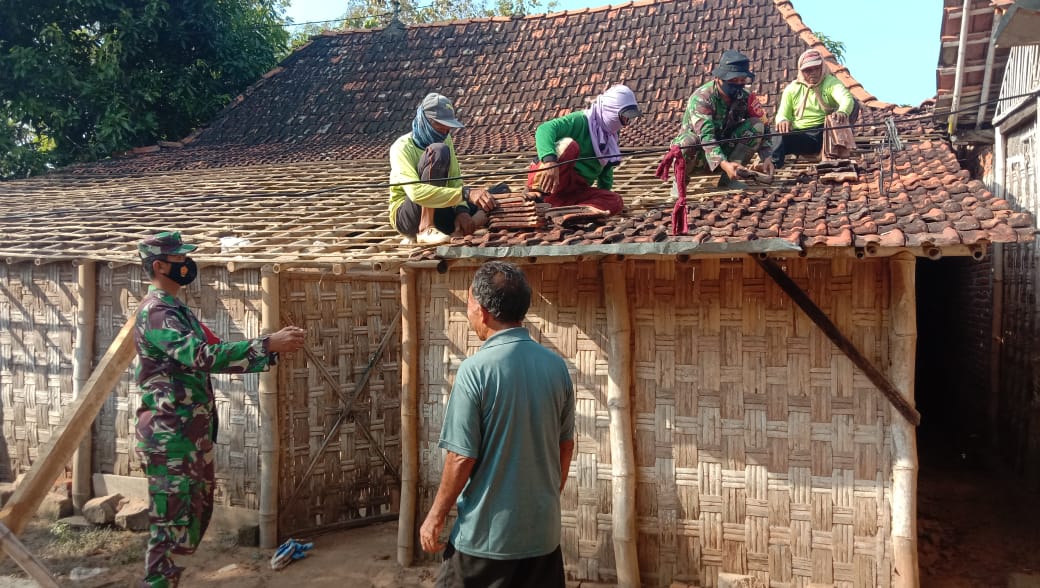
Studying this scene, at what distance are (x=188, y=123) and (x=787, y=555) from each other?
12.6 m

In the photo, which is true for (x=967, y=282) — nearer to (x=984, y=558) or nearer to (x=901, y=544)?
(x=984, y=558)

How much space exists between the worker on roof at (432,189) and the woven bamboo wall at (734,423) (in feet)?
2.22

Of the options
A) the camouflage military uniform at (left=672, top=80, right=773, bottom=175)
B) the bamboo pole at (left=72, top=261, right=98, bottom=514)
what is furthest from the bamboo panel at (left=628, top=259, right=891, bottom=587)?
the bamboo pole at (left=72, top=261, right=98, bottom=514)

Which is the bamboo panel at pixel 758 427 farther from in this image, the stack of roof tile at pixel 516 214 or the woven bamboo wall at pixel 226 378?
the woven bamboo wall at pixel 226 378

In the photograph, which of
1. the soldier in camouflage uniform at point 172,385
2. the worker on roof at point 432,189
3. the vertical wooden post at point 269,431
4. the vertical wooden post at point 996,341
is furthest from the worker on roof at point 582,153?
the vertical wooden post at point 996,341

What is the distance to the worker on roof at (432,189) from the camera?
211 inches

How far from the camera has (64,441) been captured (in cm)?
473

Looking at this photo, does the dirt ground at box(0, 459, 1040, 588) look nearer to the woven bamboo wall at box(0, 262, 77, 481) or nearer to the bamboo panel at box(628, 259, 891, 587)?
the woven bamboo wall at box(0, 262, 77, 481)

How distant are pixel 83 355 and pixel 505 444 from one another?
17.3 ft

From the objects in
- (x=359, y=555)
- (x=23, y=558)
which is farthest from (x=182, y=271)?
(x=359, y=555)

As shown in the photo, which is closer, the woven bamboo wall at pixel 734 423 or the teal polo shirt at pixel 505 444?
the teal polo shirt at pixel 505 444

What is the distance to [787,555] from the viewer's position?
4664mm

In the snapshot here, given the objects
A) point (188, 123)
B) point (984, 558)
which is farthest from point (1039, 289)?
point (188, 123)

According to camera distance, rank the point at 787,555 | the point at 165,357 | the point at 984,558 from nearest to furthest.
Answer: the point at 165,357 → the point at 787,555 → the point at 984,558
